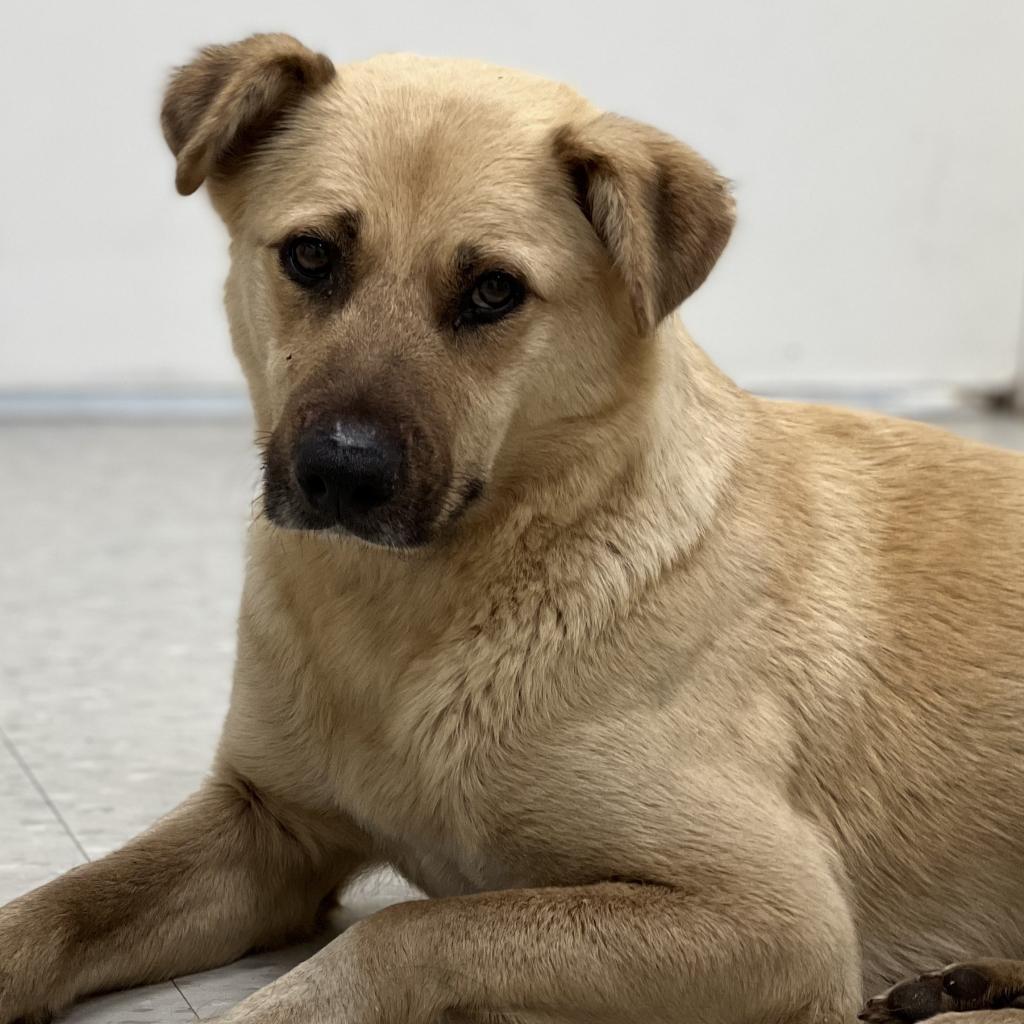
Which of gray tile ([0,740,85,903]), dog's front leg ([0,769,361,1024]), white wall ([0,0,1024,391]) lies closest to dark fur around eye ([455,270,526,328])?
dog's front leg ([0,769,361,1024])

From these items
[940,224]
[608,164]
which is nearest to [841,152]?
[940,224]

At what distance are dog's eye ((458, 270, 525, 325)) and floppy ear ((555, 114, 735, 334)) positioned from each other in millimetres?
158

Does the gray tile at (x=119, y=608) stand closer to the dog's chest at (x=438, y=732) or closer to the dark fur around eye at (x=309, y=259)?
the dog's chest at (x=438, y=732)

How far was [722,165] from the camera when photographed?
757 cm

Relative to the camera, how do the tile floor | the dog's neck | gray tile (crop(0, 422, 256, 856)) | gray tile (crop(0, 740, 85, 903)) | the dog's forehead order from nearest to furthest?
the dog's forehead, the dog's neck, gray tile (crop(0, 740, 85, 903)), the tile floor, gray tile (crop(0, 422, 256, 856))

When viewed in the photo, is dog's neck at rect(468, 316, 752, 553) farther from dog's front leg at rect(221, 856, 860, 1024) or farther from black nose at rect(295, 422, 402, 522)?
dog's front leg at rect(221, 856, 860, 1024)

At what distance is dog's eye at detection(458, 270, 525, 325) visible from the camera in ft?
7.98

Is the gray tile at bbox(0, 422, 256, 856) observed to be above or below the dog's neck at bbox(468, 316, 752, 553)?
below

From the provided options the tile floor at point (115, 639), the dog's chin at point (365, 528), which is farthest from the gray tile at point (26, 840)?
the dog's chin at point (365, 528)

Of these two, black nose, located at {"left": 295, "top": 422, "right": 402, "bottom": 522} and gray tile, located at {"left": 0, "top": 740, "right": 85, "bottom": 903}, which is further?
gray tile, located at {"left": 0, "top": 740, "right": 85, "bottom": 903}

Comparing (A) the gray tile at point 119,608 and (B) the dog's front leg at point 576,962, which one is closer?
(B) the dog's front leg at point 576,962

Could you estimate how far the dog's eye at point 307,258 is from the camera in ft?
8.04

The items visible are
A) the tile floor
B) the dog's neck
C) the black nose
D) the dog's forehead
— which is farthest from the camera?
the tile floor

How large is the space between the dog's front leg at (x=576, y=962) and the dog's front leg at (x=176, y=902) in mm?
344
